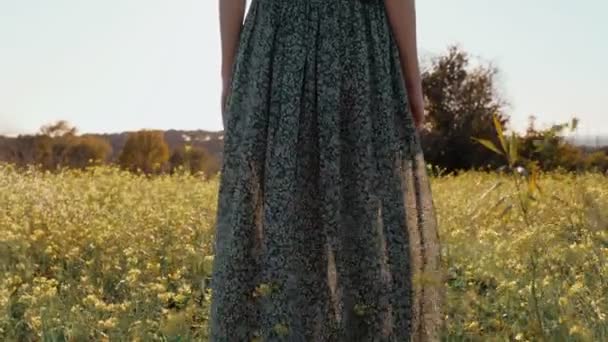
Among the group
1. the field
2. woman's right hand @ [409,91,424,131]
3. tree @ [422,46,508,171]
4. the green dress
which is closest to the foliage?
the field

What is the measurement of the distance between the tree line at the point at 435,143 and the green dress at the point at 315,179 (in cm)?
800

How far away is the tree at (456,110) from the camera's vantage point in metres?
17.4

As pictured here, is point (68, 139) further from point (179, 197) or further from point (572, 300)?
point (572, 300)

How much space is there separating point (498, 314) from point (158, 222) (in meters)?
2.32

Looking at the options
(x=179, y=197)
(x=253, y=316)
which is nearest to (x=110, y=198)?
(x=179, y=197)

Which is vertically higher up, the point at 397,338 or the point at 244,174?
the point at 244,174

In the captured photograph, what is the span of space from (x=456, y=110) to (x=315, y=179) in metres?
16.2

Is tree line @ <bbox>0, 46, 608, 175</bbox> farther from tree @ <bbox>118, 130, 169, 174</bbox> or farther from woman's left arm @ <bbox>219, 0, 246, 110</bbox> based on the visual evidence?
woman's left arm @ <bbox>219, 0, 246, 110</bbox>

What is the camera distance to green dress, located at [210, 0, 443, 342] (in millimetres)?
2430

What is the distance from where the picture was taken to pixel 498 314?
3402 mm

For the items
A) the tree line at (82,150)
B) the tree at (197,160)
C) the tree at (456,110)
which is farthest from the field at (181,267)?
the tree at (456,110)

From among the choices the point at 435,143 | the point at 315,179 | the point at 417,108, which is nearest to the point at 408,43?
the point at 417,108

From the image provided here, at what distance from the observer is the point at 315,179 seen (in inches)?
97.4

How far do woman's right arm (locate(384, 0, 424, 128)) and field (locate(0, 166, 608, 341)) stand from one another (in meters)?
→ 0.32
